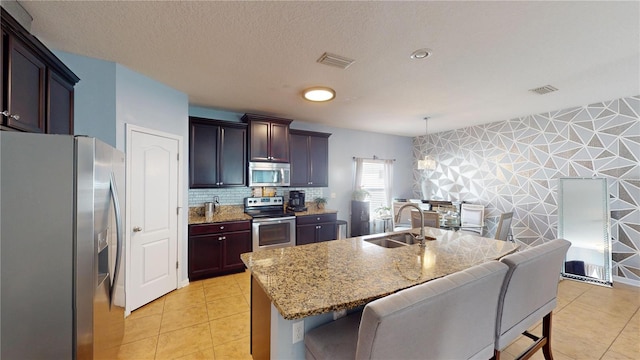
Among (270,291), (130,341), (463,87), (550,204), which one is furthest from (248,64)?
(550,204)

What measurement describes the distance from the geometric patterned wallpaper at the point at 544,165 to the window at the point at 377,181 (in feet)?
3.66

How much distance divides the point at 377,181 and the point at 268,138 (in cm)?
301

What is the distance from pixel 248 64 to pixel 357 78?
119 centimetres

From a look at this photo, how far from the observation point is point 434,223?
12.7ft

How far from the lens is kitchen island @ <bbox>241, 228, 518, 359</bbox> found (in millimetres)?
1185

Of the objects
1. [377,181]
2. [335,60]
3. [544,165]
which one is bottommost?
[377,181]

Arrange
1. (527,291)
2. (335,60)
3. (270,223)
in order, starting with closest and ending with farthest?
(527,291) < (335,60) < (270,223)

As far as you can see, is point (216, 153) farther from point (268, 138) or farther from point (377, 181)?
point (377, 181)

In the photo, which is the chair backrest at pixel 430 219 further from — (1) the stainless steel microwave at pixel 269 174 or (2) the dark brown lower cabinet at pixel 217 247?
(2) the dark brown lower cabinet at pixel 217 247

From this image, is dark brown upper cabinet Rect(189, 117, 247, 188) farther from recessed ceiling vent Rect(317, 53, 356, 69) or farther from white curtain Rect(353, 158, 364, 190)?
white curtain Rect(353, 158, 364, 190)

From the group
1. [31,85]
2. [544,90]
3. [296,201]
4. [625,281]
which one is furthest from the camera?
[296,201]

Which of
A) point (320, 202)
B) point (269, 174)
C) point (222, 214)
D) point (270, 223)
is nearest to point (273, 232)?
point (270, 223)

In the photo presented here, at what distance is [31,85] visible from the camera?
173cm

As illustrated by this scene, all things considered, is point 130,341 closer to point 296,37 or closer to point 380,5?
point 296,37
